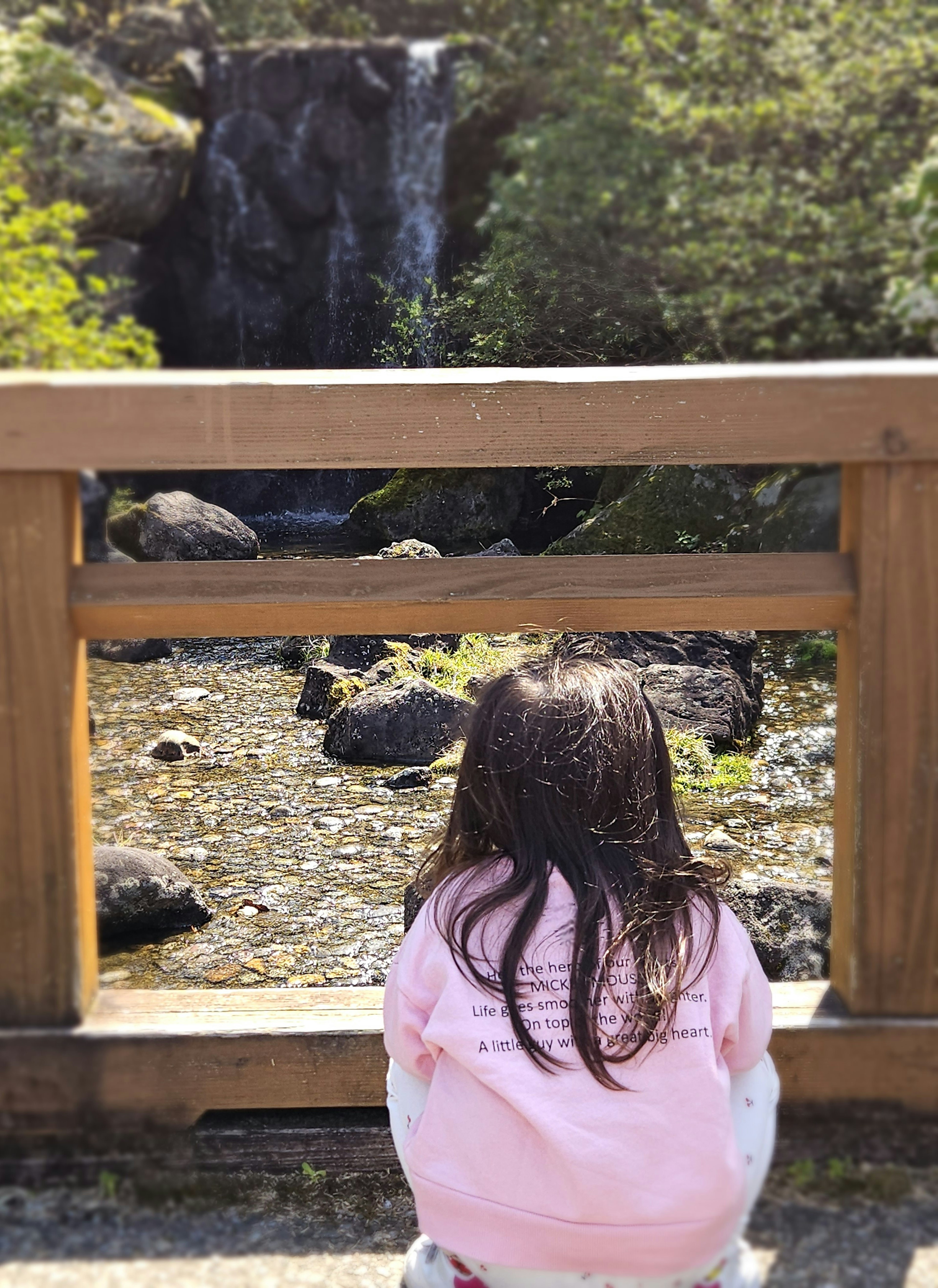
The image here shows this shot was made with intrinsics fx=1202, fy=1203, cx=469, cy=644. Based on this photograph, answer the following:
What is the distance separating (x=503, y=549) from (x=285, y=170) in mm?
9289

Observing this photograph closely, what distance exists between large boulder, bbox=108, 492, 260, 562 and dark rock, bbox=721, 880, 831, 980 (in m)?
1.26

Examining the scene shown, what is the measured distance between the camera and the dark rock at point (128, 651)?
11.1ft

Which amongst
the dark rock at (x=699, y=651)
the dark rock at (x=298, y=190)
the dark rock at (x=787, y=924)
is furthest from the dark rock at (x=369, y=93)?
the dark rock at (x=787, y=924)

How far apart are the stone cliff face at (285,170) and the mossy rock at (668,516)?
27.2 ft

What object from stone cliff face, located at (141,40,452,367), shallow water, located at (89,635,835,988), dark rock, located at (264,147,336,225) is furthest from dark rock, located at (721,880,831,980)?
dark rock, located at (264,147,336,225)

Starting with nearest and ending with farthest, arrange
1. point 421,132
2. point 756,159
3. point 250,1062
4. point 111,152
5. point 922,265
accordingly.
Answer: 1. point 250,1062
2. point 922,265
3. point 756,159
4. point 111,152
5. point 421,132

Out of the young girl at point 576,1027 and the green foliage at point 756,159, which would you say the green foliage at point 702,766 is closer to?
the young girl at point 576,1027

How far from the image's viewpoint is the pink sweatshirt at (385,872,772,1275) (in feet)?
3.36

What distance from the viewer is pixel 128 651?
3.44m

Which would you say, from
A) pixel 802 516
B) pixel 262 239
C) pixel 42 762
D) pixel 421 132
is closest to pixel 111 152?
pixel 262 239

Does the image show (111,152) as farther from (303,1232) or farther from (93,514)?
(303,1232)

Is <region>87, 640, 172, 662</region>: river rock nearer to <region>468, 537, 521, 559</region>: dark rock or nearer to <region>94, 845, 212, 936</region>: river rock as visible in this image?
<region>94, 845, 212, 936</region>: river rock

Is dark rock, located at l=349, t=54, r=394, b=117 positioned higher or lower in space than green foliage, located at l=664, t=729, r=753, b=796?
higher

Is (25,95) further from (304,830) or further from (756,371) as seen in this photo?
(756,371)
